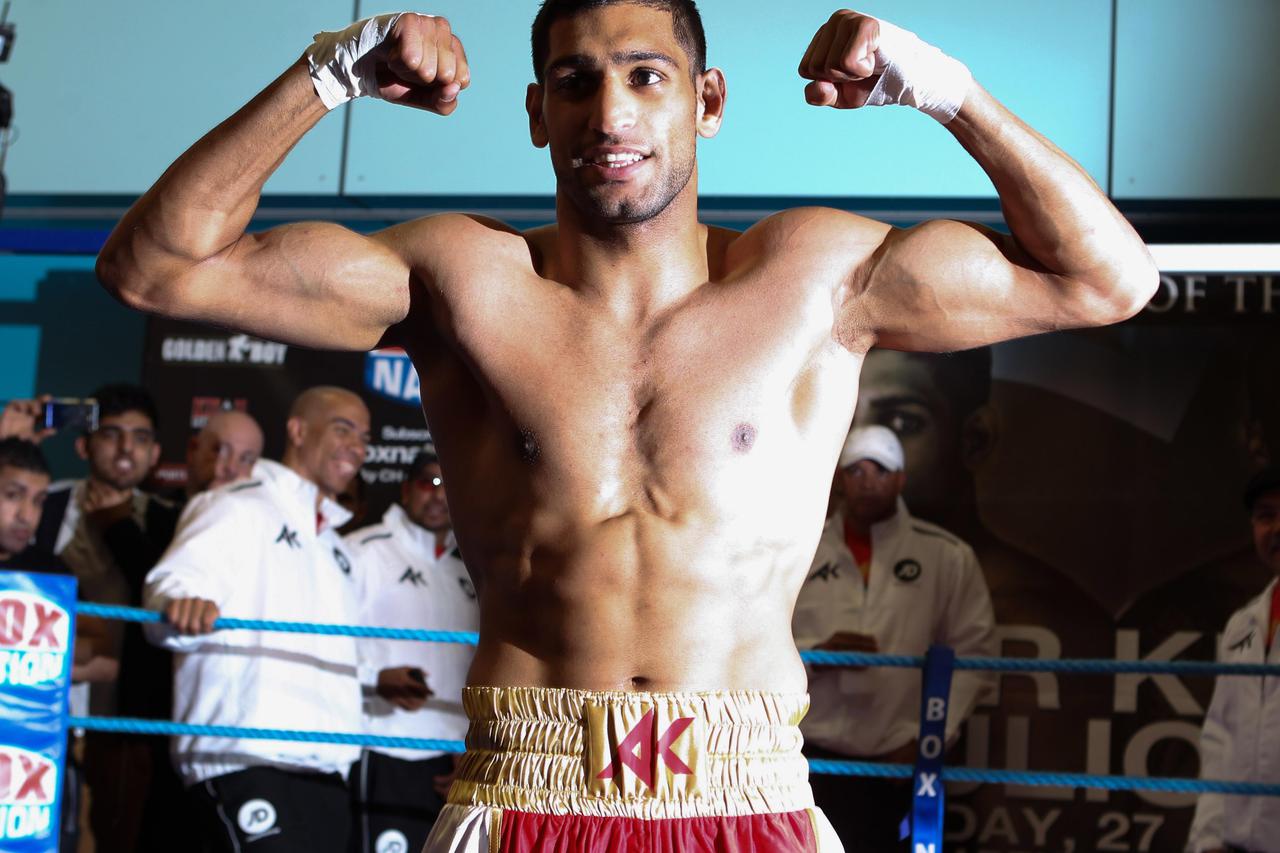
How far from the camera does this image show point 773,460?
1.49m

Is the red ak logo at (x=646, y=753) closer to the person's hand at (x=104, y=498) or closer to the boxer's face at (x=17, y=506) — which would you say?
the boxer's face at (x=17, y=506)

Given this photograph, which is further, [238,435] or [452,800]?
[238,435]

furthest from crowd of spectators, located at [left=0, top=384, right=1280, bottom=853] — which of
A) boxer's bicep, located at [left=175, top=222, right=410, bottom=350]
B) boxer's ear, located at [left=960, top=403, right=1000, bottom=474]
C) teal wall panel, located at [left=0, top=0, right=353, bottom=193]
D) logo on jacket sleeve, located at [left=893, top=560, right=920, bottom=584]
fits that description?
boxer's bicep, located at [left=175, top=222, right=410, bottom=350]

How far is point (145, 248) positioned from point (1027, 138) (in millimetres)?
938

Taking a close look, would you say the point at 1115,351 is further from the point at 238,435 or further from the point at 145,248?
the point at 145,248

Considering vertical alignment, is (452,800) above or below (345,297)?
below

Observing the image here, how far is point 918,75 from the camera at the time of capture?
4.92ft

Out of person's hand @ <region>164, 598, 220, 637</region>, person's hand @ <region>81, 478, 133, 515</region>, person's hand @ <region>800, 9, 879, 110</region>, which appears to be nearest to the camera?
person's hand @ <region>800, 9, 879, 110</region>

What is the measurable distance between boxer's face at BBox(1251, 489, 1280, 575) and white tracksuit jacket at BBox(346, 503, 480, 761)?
186 cm

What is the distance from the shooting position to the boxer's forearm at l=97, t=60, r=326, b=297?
1.46m

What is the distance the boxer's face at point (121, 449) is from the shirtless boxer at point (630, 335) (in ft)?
7.95

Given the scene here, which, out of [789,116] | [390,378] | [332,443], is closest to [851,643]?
[332,443]

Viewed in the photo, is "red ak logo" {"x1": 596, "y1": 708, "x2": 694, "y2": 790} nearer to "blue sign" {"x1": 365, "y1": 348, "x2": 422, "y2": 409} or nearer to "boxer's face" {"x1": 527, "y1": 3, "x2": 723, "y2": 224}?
"boxer's face" {"x1": 527, "y1": 3, "x2": 723, "y2": 224}

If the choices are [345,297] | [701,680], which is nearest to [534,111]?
[345,297]
